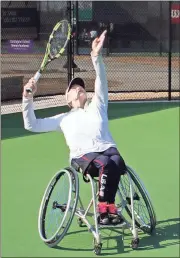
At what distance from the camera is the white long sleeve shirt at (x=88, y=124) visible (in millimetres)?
4793

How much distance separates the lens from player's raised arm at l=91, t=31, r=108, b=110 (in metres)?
4.73

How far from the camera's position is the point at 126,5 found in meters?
12.9

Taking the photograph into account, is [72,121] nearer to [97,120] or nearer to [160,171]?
[97,120]

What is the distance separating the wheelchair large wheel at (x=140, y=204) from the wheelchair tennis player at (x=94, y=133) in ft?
0.69

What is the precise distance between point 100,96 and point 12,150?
3095 mm

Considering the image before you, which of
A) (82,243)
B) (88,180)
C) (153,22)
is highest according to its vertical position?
(153,22)

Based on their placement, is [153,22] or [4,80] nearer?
[4,80]

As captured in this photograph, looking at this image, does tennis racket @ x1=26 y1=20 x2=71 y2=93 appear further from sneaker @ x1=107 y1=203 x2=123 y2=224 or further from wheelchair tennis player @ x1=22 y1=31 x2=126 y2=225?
sneaker @ x1=107 y1=203 x2=123 y2=224

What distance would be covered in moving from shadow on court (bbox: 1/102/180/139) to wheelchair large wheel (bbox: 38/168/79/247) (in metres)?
3.63

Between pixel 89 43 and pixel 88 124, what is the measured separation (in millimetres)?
7698

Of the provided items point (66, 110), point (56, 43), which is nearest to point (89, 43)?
point (66, 110)

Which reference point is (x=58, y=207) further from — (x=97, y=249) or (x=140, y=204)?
(x=140, y=204)

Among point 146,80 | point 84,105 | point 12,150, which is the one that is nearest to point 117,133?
point 12,150

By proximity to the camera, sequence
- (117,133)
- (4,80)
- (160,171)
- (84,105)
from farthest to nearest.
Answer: (4,80)
(117,133)
(160,171)
(84,105)
